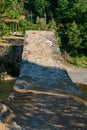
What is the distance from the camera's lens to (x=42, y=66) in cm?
1888

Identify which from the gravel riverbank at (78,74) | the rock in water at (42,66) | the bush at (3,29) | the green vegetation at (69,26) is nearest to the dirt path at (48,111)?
the rock in water at (42,66)

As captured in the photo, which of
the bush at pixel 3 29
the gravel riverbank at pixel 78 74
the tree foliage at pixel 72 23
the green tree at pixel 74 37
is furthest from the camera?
the tree foliage at pixel 72 23

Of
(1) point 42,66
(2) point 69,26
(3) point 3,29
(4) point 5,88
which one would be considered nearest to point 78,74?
(3) point 3,29

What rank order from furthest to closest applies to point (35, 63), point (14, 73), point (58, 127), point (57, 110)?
point (14, 73), point (35, 63), point (57, 110), point (58, 127)

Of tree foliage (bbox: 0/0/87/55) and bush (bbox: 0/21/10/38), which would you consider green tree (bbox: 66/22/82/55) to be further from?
bush (bbox: 0/21/10/38)

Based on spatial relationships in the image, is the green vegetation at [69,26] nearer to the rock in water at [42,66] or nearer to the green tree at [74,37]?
the green tree at [74,37]

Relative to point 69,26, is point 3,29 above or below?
above

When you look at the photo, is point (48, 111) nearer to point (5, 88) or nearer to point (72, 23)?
point (5, 88)

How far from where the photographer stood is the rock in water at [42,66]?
14922 millimetres

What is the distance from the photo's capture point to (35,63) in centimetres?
1966

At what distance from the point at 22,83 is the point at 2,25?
19919 mm

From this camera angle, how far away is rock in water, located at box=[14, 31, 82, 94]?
49.0 ft

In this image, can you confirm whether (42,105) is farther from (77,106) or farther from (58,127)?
(58,127)

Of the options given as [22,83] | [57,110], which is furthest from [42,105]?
[22,83]
